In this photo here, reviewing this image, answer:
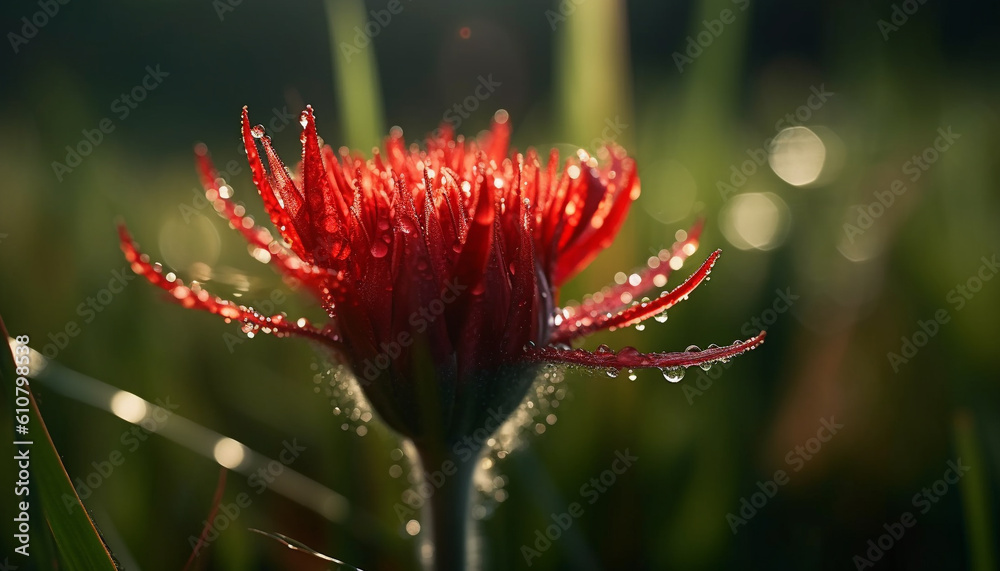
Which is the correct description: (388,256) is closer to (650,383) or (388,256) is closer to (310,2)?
(650,383)

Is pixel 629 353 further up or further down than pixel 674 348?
further down

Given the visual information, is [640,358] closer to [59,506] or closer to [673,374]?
[673,374]

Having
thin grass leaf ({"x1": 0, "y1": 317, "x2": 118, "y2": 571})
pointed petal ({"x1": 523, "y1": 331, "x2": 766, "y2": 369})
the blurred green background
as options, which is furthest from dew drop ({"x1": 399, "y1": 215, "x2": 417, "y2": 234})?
thin grass leaf ({"x1": 0, "y1": 317, "x2": 118, "y2": 571})

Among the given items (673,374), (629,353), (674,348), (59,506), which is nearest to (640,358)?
(629,353)

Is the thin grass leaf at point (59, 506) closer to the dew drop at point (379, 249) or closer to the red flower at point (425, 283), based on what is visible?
the red flower at point (425, 283)

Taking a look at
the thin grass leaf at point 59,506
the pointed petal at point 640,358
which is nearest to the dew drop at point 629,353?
the pointed petal at point 640,358
